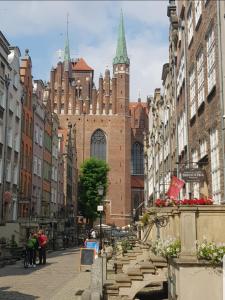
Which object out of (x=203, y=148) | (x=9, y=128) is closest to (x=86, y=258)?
(x=203, y=148)

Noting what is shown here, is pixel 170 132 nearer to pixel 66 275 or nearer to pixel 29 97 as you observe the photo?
pixel 66 275

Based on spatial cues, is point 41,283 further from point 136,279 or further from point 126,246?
point 136,279

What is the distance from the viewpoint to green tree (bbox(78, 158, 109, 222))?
66500 mm

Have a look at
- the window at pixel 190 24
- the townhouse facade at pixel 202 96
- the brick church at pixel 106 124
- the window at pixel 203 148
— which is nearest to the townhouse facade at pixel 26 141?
the townhouse facade at pixel 202 96

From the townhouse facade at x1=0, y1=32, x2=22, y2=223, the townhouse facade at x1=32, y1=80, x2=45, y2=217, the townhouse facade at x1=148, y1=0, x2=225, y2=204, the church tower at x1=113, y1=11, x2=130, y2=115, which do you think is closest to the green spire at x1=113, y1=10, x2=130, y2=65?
the church tower at x1=113, y1=11, x2=130, y2=115

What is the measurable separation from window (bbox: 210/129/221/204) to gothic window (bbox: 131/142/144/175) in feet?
212

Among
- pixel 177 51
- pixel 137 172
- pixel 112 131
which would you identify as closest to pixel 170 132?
pixel 177 51

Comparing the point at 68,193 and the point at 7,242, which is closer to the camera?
the point at 7,242

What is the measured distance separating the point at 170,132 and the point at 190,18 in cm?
931

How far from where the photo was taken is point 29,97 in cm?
3978

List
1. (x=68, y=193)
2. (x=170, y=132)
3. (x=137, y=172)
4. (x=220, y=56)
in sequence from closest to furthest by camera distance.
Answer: (x=220, y=56) → (x=170, y=132) → (x=68, y=193) → (x=137, y=172)

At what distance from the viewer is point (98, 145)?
7462 centimetres

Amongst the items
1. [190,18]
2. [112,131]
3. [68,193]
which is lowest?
[68,193]

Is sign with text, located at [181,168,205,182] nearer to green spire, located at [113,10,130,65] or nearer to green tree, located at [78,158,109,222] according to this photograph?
green tree, located at [78,158,109,222]
